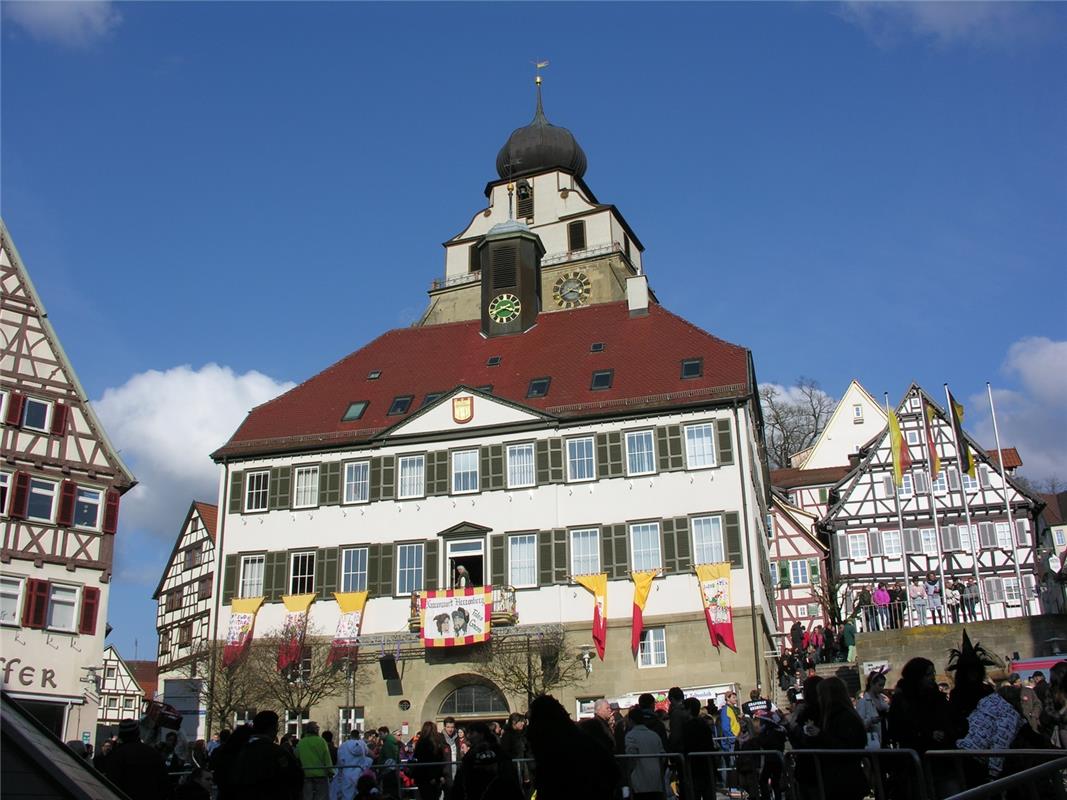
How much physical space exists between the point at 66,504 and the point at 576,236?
3173 centimetres

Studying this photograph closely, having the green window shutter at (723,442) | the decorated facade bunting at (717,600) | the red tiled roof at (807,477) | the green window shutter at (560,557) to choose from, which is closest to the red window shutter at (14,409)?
the green window shutter at (560,557)

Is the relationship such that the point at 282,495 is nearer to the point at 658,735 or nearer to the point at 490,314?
the point at 490,314

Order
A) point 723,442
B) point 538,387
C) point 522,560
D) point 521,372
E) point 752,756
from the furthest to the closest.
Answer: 1. point 521,372
2. point 538,387
3. point 522,560
4. point 723,442
5. point 752,756

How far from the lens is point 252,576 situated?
36438mm

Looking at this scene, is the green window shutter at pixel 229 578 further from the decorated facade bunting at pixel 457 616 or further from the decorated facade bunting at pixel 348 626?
the decorated facade bunting at pixel 457 616

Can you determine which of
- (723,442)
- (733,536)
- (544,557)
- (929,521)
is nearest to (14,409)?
(544,557)

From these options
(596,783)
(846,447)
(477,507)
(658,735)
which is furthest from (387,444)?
(846,447)

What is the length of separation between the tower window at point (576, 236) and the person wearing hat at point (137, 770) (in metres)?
48.9

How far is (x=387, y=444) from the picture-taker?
120 ft

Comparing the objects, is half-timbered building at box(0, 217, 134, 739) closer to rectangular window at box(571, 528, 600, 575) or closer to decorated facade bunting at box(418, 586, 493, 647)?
decorated facade bunting at box(418, 586, 493, 647)

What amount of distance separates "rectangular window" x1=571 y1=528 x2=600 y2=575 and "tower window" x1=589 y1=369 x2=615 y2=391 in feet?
15.8

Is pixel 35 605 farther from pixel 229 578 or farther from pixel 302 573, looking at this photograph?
pixel 302 573

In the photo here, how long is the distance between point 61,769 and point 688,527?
28597mm

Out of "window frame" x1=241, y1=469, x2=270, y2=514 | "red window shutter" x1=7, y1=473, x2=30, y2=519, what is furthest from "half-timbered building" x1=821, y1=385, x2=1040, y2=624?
"red window shutter" x1=7, y1=473, x2=30, y2=519
